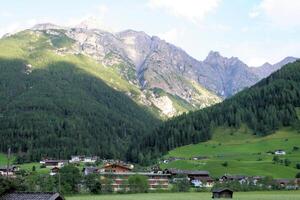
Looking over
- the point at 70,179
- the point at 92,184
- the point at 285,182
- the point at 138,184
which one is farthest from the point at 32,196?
the point at 285,182

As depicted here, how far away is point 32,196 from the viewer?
1938 inches

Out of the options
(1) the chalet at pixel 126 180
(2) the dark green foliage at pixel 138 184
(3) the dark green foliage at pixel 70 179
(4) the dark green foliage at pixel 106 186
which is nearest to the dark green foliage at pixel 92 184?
(3) the dark green foliage at pixel 70 179

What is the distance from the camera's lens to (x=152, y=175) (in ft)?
637

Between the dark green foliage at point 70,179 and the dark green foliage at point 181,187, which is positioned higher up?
the dark green foliage at point 70,179

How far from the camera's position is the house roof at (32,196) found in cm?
4841

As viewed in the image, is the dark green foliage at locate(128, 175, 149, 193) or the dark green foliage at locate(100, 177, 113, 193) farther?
the dark green foliage at locate(128, 175, 149, 193)

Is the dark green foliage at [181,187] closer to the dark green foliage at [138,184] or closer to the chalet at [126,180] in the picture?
the chalet at [126,180]

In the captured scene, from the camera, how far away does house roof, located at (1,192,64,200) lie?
4841 cm

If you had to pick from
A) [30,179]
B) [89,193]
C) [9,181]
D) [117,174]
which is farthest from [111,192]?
[9,181]

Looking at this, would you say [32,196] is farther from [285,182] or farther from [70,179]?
[285,182]

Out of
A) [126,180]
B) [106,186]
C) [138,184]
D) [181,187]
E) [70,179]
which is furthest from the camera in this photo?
[126,180]

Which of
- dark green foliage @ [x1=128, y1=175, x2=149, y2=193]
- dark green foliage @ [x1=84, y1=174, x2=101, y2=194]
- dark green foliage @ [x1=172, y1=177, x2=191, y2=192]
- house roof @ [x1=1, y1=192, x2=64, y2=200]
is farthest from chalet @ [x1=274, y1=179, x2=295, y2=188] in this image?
house roof @ [x1=1, y1=192, x2=64, y2=200]

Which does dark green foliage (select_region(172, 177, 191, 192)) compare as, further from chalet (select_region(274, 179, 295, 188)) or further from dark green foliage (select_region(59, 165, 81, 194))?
dark green foliage (select_region(59, 165, 81, 194))

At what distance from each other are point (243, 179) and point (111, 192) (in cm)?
5775
